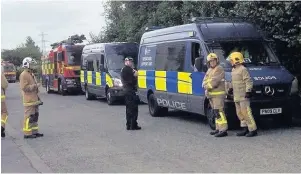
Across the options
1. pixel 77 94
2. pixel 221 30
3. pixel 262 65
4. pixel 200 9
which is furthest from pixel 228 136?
pixel 77 94

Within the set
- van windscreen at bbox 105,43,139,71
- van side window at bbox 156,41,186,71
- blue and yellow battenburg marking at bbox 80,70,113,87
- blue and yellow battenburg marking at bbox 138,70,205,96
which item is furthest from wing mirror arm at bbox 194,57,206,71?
van windscreen at bbox 105,43,139,71

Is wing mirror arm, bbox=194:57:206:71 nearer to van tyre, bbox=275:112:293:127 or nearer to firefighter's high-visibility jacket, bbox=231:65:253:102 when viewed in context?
firefighter's high-visibility jacket, bbox=231:65:253:102

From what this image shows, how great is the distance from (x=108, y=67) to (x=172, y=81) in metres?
6.44

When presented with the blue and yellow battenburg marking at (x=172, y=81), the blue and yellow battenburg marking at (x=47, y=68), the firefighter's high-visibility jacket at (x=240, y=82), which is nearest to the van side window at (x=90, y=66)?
the blue and yellow battenburg marking at (x=172, y=81)

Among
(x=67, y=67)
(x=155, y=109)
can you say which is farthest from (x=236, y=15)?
(x=67, y=67)

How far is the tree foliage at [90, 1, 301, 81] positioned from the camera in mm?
11727

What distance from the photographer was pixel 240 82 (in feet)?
32.0

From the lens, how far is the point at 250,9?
1276cm

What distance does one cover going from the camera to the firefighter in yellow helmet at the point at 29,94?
10.6 m

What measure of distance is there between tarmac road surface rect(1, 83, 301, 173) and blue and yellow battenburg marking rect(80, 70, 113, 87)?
556cm

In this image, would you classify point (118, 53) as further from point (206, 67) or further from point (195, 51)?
point (206, 67)

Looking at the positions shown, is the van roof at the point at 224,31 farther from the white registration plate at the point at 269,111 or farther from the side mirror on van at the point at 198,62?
the white registration plate at the point at 269,111

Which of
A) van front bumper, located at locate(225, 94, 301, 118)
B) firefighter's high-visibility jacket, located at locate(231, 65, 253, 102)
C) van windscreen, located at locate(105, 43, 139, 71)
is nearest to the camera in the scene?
firefighter's high-visibility jacket, located at locate(231, 65, 253, 102)

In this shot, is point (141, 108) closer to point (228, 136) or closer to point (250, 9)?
point (250, 9)
